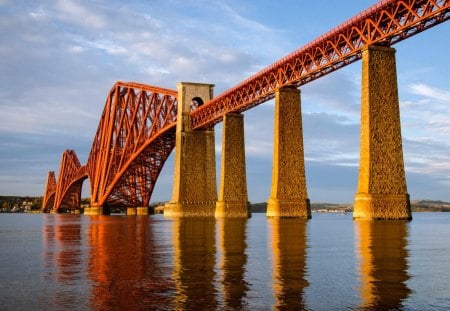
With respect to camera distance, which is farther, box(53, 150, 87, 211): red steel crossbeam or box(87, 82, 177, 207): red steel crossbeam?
box(53, 150, 87, 211): red steel crossbeam

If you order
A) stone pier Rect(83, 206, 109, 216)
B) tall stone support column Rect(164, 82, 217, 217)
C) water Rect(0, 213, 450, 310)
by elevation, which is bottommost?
water Rect(0, 213, 450, 310)

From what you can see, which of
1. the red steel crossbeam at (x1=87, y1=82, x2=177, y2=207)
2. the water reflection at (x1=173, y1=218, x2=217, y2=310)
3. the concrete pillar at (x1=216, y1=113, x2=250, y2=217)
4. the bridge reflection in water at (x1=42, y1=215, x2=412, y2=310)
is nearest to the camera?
the water reflection at (x1=173, y1=218, x2=217, y2=310)

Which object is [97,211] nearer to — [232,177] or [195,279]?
[232,177]

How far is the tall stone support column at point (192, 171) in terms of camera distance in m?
76.4

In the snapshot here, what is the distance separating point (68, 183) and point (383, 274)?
6323 inches

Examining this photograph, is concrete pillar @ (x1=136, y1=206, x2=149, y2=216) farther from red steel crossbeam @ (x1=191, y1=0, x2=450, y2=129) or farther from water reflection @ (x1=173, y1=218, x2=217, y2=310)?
water reflection @ (x1=173, y1=218, x2=217, y2=310)

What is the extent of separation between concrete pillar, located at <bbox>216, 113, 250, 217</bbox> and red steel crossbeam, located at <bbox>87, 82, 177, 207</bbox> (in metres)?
24.9

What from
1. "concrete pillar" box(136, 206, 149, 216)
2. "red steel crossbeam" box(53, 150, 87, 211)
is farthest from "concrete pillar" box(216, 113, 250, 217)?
"red steel crossbeam" box(53, 150, 87, 211)

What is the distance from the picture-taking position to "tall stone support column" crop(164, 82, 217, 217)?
3009 inches

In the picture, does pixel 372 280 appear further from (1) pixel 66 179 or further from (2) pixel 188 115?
(1) pixel 66 179

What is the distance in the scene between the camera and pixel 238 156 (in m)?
66.6

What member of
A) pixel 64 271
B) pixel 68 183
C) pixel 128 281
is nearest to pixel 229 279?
pixel 128 281

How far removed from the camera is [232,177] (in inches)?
2581

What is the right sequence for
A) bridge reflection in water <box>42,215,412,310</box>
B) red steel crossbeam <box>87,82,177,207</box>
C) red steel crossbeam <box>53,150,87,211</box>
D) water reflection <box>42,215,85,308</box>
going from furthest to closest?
1. red steel crossbeam <box>53,150,87,211</box>
2. red steel crossbeam <box>87,82,177,207</box>
3. water reflection <box>42,215,85,308</box>
4. bridge reflection in water <box>42,215,412,310</box>
